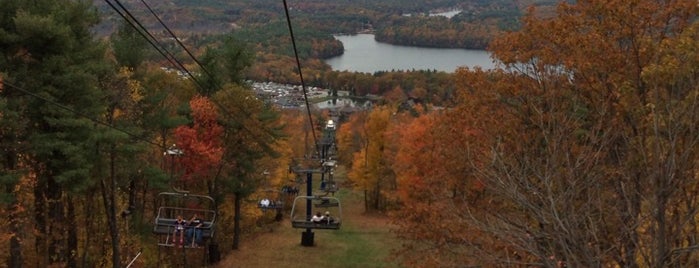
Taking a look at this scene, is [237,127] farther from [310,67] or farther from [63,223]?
[310,67]

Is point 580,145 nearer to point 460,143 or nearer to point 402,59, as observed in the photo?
point 460,143

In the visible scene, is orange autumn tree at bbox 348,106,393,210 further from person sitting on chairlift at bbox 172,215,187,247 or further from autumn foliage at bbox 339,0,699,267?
person sitting on chairlift at bbox 172,215,187,247

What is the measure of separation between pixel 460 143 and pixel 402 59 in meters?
138

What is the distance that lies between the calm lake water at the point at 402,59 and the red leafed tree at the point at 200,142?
103m

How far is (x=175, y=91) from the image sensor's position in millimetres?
25781

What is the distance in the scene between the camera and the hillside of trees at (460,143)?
6.80 m

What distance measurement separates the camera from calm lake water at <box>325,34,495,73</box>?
5325 inches

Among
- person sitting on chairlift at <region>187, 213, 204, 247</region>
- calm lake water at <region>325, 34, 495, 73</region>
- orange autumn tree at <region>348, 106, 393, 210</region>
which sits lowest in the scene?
calm lake water at <region>325, 34, 495, 73</region>

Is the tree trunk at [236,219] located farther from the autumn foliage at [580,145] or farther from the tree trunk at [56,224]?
the autumn foliage at [580,145]

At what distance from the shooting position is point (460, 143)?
1448 centimetres

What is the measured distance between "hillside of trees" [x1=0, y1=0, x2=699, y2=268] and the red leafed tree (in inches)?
3.1

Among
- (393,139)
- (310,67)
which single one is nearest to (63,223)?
(393,139)

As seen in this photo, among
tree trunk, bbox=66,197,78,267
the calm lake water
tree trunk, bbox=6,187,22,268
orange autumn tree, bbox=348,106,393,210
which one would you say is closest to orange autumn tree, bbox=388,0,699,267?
tree trunk, bbox=6,187,22,268

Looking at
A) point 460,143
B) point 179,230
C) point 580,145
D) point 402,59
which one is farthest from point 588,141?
point 402,59
